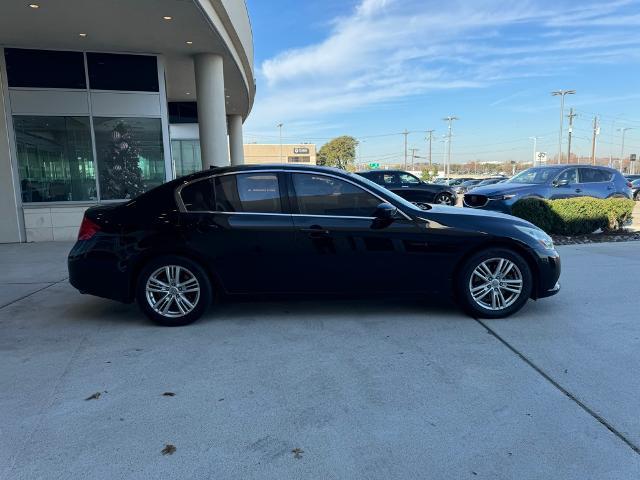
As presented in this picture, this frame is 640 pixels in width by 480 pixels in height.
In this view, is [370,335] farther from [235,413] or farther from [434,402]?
[235,413]

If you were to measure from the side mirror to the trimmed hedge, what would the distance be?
246 inches

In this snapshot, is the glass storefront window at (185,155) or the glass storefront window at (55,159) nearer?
the glass storefront window at (55,159)

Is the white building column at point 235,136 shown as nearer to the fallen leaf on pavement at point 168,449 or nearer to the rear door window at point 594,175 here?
the rear door window at point 594,175

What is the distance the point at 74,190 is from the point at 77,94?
2165 millimetres

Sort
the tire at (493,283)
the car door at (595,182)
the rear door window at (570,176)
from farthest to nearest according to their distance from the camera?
the car door at (595,182) → the rear door window at (570,176) → the tire at (493,283)

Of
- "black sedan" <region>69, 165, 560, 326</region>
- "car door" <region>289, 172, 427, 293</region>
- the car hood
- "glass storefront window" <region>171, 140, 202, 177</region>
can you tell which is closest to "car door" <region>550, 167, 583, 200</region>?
the car hood

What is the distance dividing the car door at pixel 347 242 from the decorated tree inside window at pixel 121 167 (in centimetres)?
786

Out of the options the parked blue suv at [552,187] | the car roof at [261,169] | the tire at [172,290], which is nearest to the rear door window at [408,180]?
the parked blue suv at [552,187]

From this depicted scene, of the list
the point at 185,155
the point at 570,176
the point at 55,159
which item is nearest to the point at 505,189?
the point at 570,176

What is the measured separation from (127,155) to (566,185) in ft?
34.5

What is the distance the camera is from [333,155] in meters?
93.3

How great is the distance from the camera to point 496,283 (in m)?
4.59

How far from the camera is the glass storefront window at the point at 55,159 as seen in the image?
33.2 feet

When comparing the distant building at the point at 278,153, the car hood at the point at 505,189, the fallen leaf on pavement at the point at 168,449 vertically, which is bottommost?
the fallen leaf on pavement at the point at 168,449
